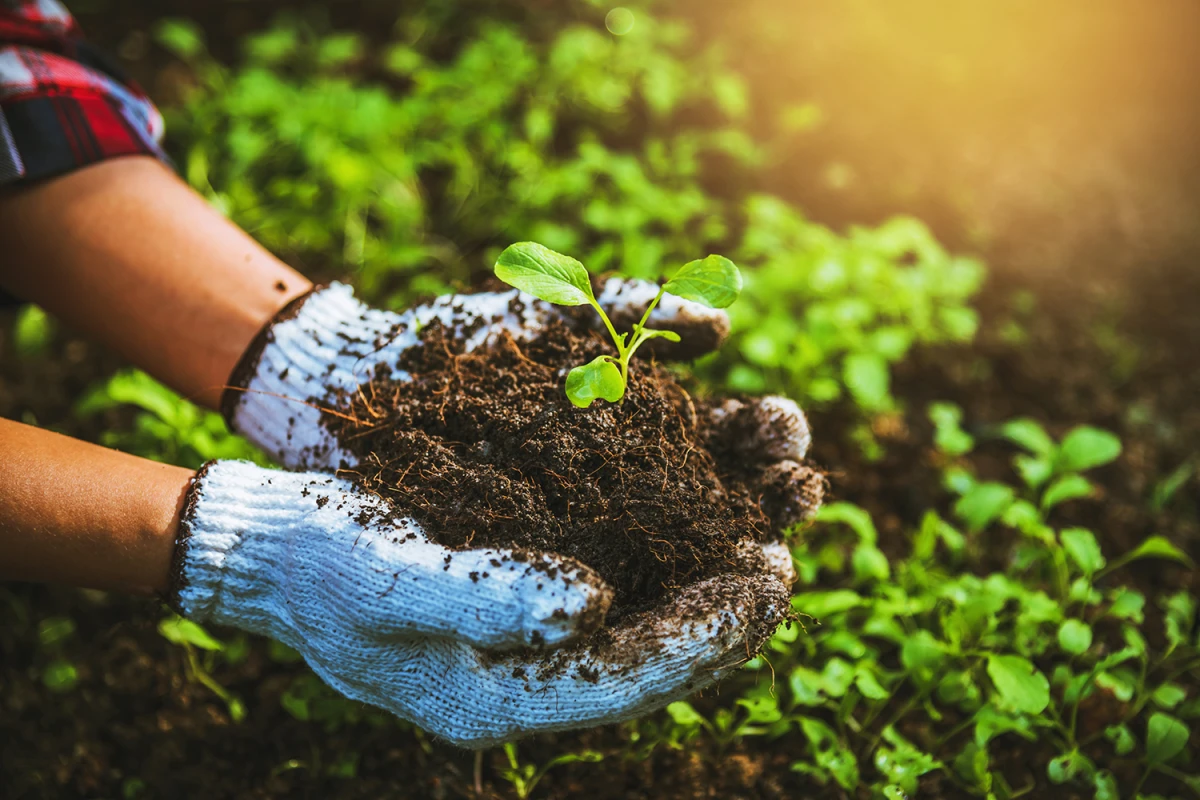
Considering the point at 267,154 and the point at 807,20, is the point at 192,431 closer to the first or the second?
the point at 267,154

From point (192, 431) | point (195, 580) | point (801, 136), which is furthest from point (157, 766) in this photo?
point (801, 136)

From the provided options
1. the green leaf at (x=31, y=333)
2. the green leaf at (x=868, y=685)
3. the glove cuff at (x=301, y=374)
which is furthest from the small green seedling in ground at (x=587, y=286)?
the green leaf at (x=31, y=333)

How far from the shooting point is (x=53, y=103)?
161 cm

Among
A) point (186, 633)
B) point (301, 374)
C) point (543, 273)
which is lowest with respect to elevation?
point (186, 633)

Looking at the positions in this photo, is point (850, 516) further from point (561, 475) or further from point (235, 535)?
point (235, 535)

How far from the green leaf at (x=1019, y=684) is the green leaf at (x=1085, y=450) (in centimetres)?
63

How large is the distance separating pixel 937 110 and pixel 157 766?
349cm

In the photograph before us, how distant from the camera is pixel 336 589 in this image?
1.23 meters

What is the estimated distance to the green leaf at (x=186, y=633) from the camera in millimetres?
1630

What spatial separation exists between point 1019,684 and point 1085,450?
72cm

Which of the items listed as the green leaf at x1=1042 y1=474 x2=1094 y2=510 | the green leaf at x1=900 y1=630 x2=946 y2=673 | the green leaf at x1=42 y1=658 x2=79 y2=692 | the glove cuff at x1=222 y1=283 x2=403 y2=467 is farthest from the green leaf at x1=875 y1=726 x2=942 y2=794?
the green leaf at x1=42 y1=658 x2=79 y2=692

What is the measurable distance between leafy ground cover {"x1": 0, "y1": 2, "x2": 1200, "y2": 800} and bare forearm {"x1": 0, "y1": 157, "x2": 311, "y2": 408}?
0.95ft

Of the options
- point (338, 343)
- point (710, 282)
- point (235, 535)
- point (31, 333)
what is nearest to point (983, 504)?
point (710, 282)

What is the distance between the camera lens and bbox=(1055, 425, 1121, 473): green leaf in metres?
1.91
